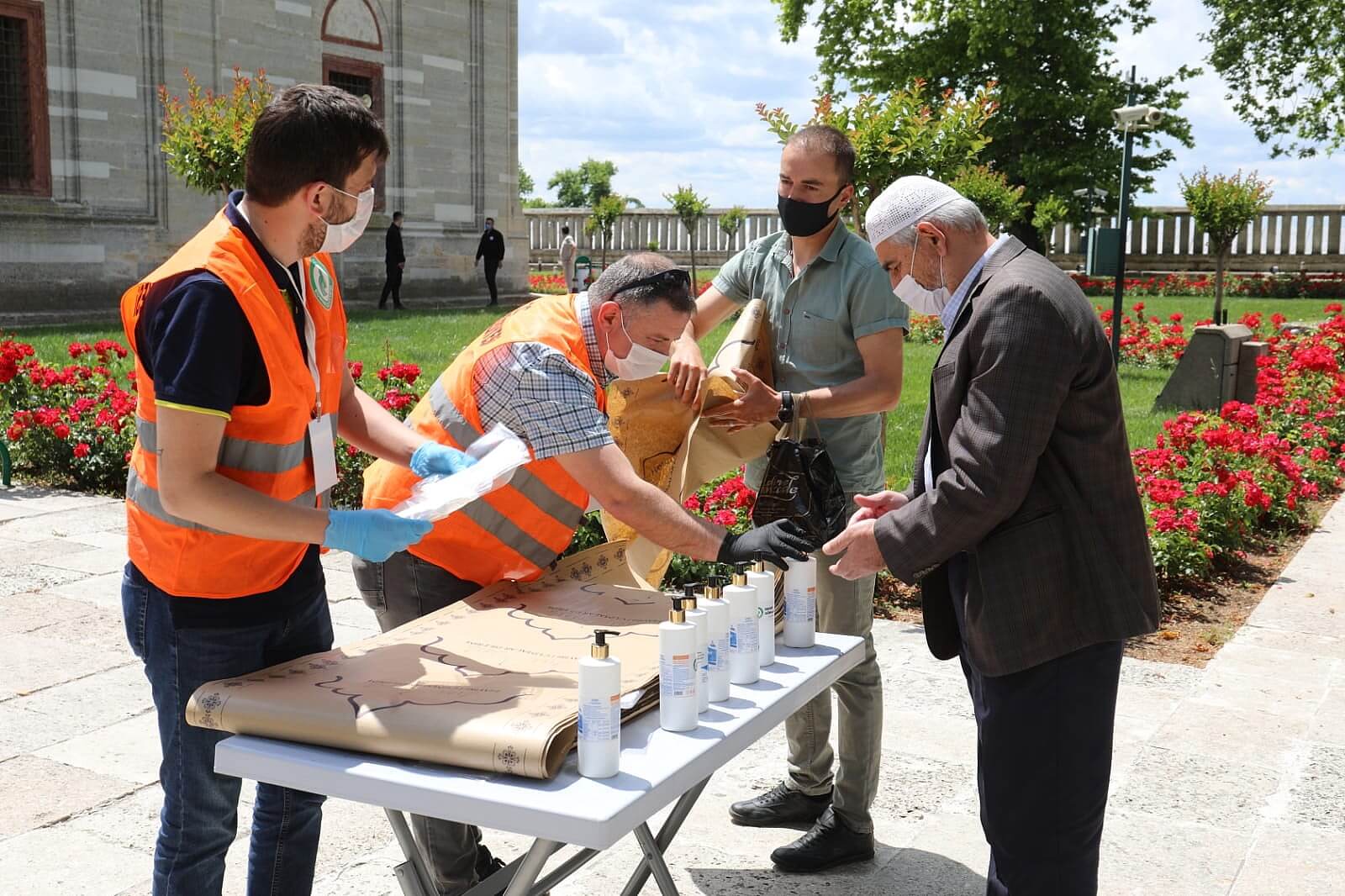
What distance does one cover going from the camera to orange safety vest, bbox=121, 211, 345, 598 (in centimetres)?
264

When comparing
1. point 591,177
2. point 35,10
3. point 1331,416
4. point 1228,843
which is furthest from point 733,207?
point 591,177

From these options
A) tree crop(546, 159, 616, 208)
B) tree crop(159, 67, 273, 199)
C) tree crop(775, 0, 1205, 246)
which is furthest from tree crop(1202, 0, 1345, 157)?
tree crop(546, 159, 616, 208)

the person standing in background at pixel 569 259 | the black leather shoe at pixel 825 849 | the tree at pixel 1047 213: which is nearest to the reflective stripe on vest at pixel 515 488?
the black leather shoe at pixel 825 849

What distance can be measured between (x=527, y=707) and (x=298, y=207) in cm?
115

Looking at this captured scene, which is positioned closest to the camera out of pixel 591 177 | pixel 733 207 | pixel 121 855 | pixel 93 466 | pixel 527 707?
pixel 527 707

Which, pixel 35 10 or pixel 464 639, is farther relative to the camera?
pixel 35 10

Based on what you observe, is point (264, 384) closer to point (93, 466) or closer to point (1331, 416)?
point (93, 466)

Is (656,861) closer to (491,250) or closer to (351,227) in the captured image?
(351,227)

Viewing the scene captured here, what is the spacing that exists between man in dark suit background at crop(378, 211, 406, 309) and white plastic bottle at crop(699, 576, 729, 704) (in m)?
23.6

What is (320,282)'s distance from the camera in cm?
302

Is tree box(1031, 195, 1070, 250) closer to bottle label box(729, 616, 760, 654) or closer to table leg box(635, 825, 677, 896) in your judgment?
table leg box(635, 825, 677, 896)

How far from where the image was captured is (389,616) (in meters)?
3.71

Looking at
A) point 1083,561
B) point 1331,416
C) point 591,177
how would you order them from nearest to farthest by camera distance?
point 1083,561, point 1331,416, point 591,177

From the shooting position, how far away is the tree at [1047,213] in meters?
32.0
